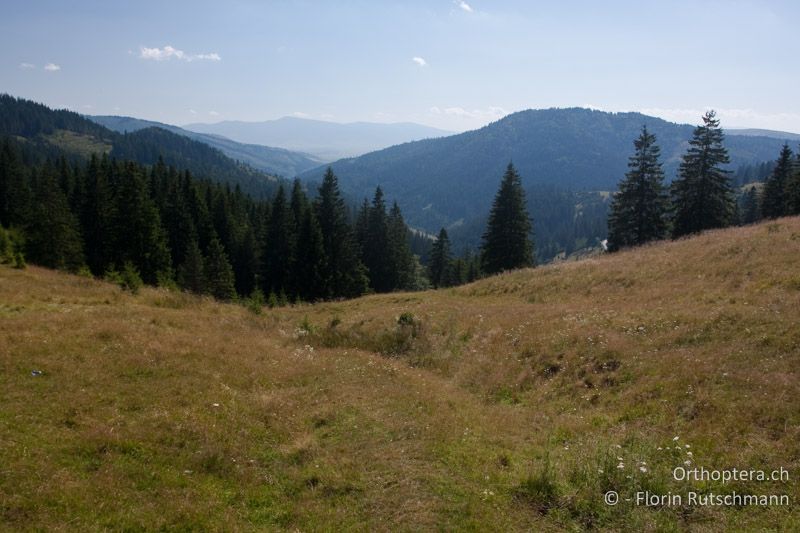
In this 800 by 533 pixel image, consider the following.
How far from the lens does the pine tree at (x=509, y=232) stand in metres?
52.8

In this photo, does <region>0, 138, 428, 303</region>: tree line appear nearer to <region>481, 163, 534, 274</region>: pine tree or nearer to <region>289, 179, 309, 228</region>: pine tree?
<region>289, 179, 309, 228</region>: pine tree

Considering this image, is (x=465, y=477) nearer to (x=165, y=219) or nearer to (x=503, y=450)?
(x=503, y=450)

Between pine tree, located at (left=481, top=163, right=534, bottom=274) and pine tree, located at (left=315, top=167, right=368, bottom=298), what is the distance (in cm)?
1566

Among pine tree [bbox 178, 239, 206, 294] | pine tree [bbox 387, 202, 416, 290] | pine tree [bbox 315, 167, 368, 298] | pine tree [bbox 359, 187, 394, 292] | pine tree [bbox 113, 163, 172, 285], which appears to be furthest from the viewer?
pine tree [bbox 387, 202, 416, 290]

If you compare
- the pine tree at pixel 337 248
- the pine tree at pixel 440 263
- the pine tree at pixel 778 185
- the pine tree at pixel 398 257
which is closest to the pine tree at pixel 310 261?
the pine tree at pixel 337 248

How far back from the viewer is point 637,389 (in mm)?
11734

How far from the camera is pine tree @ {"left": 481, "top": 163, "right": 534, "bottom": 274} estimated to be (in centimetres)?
5281

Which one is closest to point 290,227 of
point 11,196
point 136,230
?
point 136,230

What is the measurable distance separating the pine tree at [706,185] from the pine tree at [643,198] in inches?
93.1

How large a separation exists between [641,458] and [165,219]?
209ft

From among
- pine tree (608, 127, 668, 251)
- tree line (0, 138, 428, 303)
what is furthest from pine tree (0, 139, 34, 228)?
pine tree (608, 127, 668, 251)

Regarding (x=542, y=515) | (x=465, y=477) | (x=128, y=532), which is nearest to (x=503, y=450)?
(x=465, y=477)

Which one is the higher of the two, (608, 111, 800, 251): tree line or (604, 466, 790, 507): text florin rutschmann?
→ (608, 111, 800, 251): tree line

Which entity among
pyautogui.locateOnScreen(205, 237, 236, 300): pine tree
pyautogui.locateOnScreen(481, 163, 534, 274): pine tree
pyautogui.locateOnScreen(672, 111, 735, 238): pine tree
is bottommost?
pyautogui.locateOnScreen(205, 237, 236, 300): pine tree
